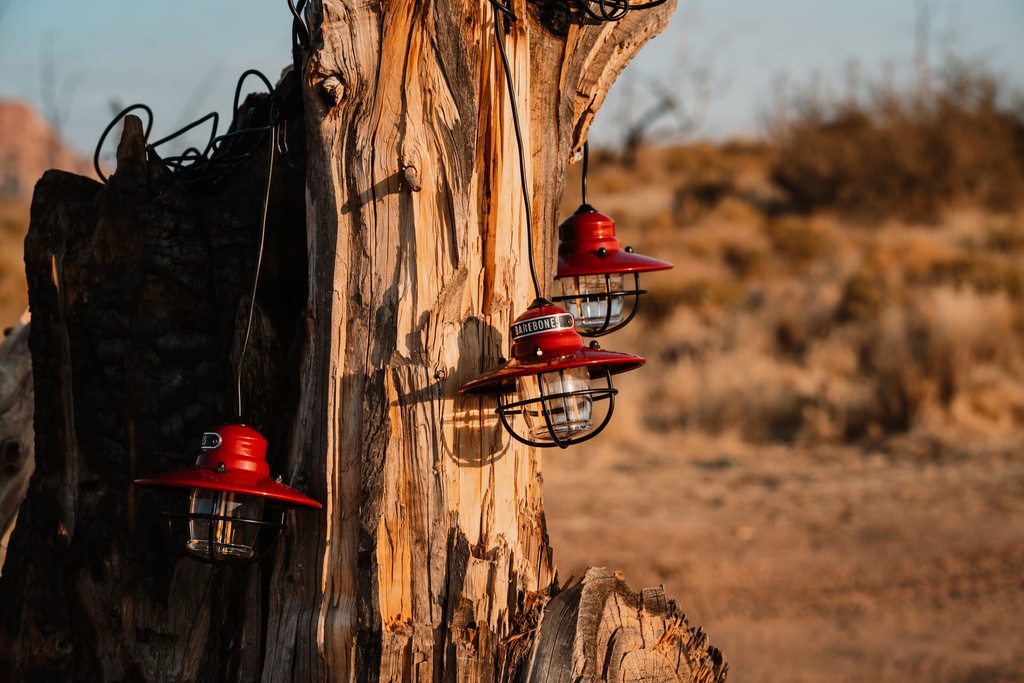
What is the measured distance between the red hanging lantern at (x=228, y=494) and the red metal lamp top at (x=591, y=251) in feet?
3.18

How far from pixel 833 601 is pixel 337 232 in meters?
5.32

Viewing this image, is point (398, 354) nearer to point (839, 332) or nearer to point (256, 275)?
point (256, 275)

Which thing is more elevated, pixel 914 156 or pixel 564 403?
pixel 914 156

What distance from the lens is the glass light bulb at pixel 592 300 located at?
297cm

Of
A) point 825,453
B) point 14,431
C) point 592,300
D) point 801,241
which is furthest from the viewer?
point 801,241

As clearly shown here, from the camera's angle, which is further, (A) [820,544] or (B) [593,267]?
(A) [820,544]

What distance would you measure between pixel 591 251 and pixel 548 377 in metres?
0.60

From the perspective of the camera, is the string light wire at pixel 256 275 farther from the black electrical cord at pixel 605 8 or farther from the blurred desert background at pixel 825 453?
the blurred desert background at pixel 825 453

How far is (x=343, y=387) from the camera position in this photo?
237cm

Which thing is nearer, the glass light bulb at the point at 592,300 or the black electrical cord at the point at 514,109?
the black electrical cord at the point at 514,109

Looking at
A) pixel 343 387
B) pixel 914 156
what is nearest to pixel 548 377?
pixel 343 387

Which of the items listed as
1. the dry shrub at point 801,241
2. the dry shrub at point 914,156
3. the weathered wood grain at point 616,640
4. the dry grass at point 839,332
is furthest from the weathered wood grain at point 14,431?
the dry shrub at point 914,156

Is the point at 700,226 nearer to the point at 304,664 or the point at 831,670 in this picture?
the point at 831,670

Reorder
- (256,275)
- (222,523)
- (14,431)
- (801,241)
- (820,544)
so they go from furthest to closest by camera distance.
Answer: (801,241), (820,544), (14,431), (256,275), (222,523)
